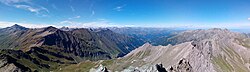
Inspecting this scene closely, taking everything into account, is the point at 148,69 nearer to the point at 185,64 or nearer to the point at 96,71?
the point at 96,71

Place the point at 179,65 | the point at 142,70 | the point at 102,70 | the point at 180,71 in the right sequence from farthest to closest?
the point at 179,65, the point at 180,71, the point at 142,70, the point at 102,70

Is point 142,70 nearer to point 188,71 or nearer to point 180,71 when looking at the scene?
point 180,71

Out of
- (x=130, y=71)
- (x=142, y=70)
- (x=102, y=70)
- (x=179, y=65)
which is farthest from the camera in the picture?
(x=179, y=65)

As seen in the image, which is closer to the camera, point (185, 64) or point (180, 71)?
point (180, 71)

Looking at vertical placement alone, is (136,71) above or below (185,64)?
above

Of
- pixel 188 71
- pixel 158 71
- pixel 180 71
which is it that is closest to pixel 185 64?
pixel 188 71

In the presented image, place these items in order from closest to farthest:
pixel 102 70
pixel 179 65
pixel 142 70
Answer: pixel 102 70 < pixel 142 70 < pixel 179 65

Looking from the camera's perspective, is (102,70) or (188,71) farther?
(188,71)

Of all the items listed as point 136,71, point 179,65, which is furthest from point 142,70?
point 179,65

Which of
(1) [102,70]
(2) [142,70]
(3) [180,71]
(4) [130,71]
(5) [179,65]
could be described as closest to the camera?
(1) [102,70]
